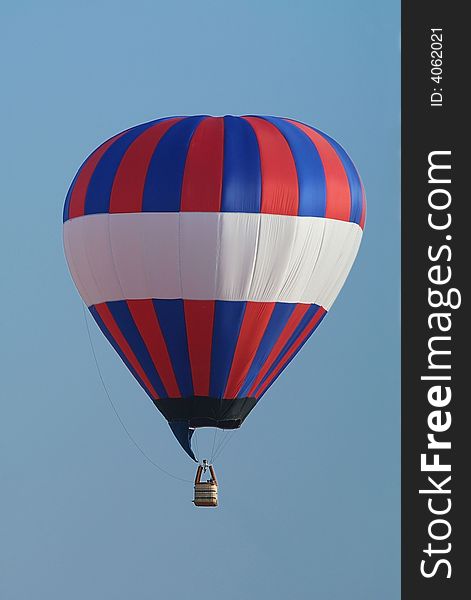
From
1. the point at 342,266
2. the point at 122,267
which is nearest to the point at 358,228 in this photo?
the point at 342,266

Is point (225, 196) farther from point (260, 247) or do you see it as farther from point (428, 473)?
point (428, 473)

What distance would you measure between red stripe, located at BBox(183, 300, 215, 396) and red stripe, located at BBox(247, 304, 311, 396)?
0.65 metres

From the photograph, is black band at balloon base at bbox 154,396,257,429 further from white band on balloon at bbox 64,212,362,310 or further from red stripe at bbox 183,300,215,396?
white band on balloon at bbox 64,212,362,310

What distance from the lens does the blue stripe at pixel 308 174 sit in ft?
130

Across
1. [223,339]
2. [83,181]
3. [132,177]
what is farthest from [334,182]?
[83,181]

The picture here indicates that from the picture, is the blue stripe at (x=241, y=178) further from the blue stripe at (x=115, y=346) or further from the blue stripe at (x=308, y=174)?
the blue stripe at (x=115, y=346)

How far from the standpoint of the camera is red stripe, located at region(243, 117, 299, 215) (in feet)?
130

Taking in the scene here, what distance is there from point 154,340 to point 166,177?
202cm

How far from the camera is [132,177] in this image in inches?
1567

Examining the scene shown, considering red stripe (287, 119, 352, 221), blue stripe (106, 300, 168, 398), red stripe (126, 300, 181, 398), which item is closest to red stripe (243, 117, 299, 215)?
red stripe (287, 119, 352, 221)

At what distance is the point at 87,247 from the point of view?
4025 cm

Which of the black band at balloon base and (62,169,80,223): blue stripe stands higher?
(62,169,80,223): blue stripe

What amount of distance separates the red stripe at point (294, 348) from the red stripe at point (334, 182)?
131 cm

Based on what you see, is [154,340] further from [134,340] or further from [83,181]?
[83,181]
